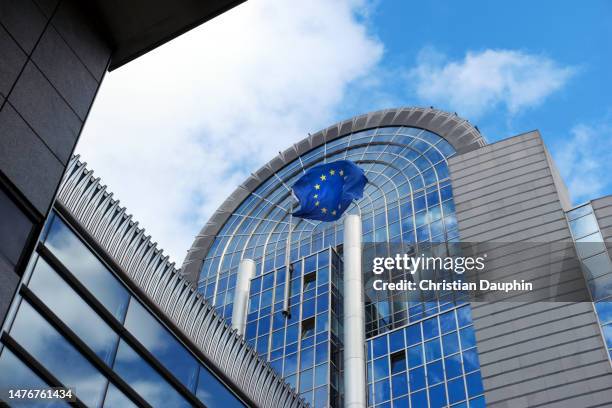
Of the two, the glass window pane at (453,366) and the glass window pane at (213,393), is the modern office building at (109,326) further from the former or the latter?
the glass window pane at (453,366)

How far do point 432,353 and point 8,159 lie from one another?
3702 centimetres

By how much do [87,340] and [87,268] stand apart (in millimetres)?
1793

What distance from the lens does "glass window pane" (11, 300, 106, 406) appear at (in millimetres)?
14828

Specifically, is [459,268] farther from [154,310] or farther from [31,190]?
[31,190]

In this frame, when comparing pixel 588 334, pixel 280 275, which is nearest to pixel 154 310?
pixel 588 334

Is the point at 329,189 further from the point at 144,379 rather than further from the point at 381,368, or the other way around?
the point at 144,379

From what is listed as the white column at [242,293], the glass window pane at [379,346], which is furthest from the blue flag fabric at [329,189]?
the glass window pane at [379,346]

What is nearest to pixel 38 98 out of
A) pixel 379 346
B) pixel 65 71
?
pixel 65 71

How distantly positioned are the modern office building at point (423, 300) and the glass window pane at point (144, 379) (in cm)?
2111

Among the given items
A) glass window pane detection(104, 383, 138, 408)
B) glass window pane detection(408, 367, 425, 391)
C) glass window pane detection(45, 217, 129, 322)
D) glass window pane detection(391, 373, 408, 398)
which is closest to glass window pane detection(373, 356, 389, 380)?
glass window pane detection(391, 373, 408, 398)

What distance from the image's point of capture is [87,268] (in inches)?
690

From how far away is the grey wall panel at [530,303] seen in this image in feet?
113

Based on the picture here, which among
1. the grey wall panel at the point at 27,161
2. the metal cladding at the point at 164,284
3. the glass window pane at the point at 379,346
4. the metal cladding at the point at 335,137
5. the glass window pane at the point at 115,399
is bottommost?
the grey wall panel at the point at 27,161

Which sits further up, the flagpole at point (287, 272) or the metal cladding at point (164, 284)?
the flagpole at point (287, 272)
